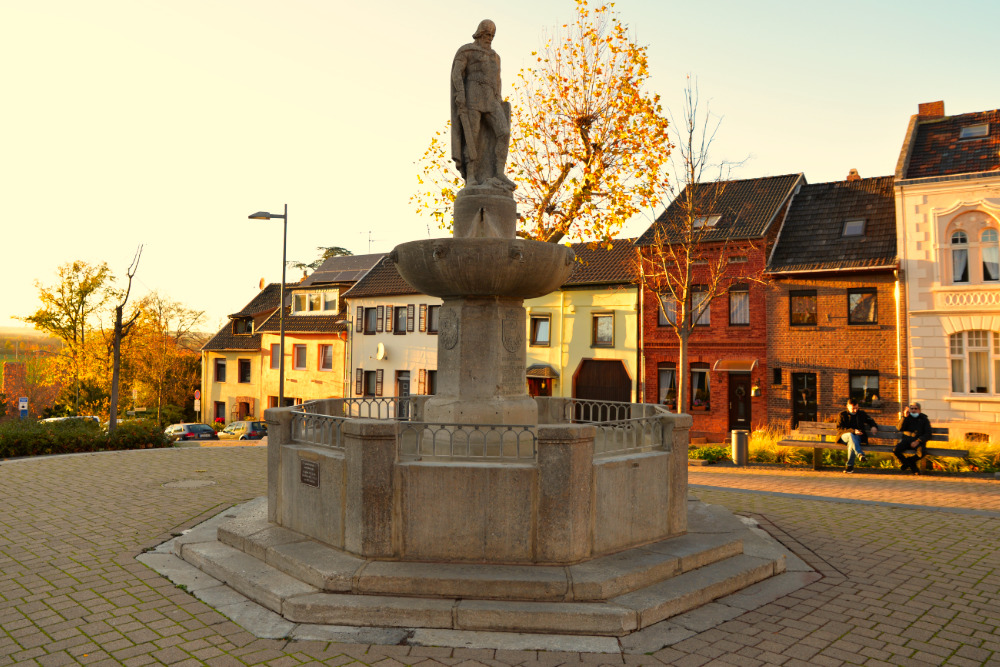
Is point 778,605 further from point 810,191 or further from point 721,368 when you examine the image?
point 810,191

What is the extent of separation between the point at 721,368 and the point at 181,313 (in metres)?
45.9

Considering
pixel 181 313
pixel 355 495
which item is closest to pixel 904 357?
pixel 355 495

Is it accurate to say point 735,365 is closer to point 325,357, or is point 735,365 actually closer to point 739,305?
point 739,305

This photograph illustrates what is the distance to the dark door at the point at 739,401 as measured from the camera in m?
28.0

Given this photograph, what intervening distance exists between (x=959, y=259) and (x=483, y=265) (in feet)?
73.8

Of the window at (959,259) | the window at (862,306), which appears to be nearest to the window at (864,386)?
the window at (862,306)

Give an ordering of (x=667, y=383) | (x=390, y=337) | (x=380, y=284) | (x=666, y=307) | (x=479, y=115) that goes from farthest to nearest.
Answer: (x=380, y=284) < (x=390, y=337) < (x=667, y=383) < (x=666, y=307) < (x=479, y=115)

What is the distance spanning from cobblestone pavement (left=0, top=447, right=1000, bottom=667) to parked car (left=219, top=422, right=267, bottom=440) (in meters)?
24.1

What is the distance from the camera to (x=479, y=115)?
362 inches

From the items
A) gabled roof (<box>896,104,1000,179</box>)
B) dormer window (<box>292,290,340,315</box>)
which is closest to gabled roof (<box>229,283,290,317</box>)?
dormer window (<box>292,290,340,315</box>)

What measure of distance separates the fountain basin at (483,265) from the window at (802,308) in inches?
832

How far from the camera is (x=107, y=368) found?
138 ft

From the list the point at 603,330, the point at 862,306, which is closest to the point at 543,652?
the point at 862,306

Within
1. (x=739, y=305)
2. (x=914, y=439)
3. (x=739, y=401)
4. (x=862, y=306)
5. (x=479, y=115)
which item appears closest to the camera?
(x=479, y=115)
